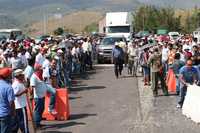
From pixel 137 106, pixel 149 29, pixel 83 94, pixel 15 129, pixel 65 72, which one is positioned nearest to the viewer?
pixel 15 129

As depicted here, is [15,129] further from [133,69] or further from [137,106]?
[133,69]

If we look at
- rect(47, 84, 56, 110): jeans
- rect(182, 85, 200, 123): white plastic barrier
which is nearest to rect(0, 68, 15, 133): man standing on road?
rect(47, 84, 56, 110): jeans

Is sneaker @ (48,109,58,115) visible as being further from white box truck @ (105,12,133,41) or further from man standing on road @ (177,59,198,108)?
white box truck @ (105,12,133,41)

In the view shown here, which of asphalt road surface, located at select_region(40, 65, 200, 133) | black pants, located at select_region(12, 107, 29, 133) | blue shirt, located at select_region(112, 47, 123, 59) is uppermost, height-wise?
blue shirt, located at select_region(112, 47, 123, 59)

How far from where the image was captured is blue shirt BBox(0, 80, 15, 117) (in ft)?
36.3

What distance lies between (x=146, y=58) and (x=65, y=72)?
3.29 metres

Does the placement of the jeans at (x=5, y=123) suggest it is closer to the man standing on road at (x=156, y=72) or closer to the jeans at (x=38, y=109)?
the jeans at (x=38, y=109)

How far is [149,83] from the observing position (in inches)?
968

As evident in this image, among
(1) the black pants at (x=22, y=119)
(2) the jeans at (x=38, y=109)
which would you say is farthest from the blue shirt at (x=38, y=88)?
(1) the black pants at (x=22, y=119)

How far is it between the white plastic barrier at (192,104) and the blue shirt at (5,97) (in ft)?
19.6

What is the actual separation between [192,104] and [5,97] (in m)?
6.52

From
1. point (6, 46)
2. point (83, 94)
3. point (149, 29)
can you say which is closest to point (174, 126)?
point (83, 94)

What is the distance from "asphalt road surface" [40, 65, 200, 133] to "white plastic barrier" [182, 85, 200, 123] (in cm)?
17

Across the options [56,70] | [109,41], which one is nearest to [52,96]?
[56,70]
